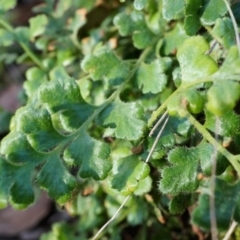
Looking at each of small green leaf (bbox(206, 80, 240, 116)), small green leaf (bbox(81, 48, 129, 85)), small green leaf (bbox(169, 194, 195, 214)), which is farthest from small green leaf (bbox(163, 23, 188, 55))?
small green leaf (bbox(206, 80, 240, 116))

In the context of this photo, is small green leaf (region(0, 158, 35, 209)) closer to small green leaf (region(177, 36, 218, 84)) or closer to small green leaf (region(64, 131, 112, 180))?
small green leaf (region(64, 131, 112, 180))

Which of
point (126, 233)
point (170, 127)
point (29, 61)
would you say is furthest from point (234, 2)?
point (126, 233)

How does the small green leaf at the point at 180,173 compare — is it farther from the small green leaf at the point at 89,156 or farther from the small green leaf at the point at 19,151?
the small green leaf at the point at 19,151

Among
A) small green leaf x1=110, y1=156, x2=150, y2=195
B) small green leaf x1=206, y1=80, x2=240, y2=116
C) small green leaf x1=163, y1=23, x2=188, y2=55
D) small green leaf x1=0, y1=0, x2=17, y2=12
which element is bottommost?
small green leaf x1=110, y1=156, x2=150, y2=195

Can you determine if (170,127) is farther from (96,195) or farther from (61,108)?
(96,195)

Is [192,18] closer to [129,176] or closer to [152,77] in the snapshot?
[152,77]

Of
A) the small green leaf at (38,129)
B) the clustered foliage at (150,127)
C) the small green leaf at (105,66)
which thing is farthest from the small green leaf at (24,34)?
the small green leaf at (38,129)

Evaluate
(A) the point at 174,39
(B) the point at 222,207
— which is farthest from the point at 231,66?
(A) the point at 174,39
